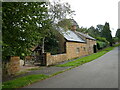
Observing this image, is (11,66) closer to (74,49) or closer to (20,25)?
(20,25)

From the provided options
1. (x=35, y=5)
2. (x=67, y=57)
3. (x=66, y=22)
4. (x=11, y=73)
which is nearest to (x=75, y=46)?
(x=67, y=57)

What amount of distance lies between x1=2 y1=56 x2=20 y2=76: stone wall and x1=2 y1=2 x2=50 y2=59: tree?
6.37 ft

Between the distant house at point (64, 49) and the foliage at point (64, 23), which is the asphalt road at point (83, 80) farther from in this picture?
the foliage at point (64, 23)

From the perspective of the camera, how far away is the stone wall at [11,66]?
9891mm

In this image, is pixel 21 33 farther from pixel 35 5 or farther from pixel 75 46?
pixel 75 46

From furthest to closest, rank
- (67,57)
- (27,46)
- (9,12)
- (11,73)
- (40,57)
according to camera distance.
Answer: (67,57) → (40,57) → (11,73) → (27,46) → (9,12)

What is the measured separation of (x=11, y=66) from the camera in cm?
1050

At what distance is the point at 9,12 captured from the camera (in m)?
7.45

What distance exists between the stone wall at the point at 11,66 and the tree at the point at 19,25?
1943 mm

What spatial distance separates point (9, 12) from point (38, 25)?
2392 mm

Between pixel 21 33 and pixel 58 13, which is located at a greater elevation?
pixel 58 13

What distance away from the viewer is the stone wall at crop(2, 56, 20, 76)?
32.4 feet

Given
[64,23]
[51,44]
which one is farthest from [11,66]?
[51,44]

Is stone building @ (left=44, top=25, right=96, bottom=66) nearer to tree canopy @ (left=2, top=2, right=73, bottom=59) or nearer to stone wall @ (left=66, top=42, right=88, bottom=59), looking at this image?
stone wall @ (left=66, top=42, right=88, bottom=59)
